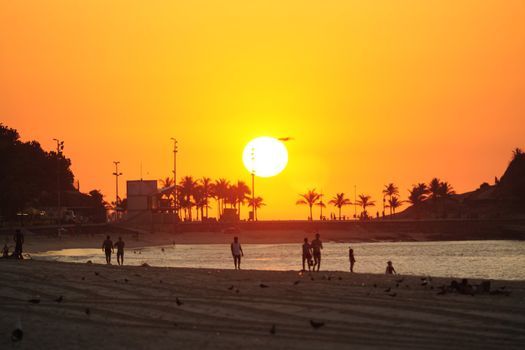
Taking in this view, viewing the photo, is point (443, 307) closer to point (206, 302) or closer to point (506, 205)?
point (206, 302)

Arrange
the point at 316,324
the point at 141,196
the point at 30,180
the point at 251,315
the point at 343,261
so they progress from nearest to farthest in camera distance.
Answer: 1. the point at 316,324
2. the point at 251,315
3. the point at 343,261
4. the point at 30,180
5. the point at 141,196

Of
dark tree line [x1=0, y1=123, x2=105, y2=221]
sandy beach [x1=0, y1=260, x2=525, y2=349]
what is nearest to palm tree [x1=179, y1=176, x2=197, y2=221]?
dark tree line [x1=0, y1=123, x2=105, y2=221]

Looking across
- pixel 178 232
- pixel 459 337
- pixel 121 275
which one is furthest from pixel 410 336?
pixel 178 232

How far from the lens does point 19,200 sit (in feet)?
335

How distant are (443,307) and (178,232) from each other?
361ft

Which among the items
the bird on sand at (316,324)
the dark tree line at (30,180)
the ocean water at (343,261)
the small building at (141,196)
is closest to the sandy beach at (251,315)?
the bird on sand at (316,324)

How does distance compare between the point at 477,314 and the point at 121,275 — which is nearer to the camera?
the point at 477,314

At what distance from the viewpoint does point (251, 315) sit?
59.0ft

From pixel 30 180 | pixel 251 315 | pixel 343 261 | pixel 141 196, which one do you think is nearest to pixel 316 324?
pixel 251 315

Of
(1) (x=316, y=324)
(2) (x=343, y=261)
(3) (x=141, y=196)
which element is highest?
(3) (x=141, y=196)

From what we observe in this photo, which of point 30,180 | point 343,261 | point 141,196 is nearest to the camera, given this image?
point 343,261

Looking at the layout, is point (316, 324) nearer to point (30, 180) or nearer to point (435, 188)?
point (30, 180)

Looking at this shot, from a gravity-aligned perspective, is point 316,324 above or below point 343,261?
above

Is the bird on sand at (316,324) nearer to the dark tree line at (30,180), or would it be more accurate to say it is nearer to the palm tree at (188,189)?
the dark tree line at (30,180)
